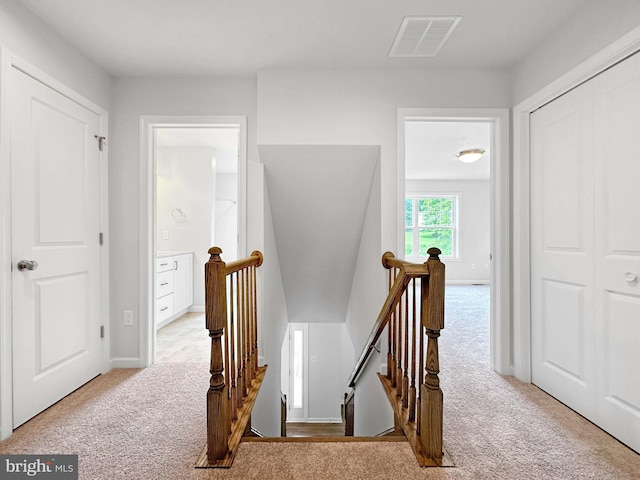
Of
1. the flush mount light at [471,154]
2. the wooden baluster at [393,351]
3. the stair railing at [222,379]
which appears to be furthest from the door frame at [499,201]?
the flush mount light at [471,154]

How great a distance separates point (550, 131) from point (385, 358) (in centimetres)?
193

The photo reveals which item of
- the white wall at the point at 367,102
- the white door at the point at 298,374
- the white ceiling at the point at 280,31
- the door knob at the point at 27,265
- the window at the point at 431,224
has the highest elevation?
the white ceiling at the point at 280,31

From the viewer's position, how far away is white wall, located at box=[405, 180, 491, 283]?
7832mm

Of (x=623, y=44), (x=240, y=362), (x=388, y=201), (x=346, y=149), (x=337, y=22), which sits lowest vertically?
(x=240, y=362)

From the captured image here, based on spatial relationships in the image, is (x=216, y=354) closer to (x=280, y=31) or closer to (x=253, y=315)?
(x=253, y=315)

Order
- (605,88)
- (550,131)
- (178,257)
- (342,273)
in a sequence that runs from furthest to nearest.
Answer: (178,257), (342,273), (550,131), (605,88)

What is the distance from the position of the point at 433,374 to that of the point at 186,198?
4.55 metres

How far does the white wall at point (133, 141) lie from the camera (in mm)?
2752

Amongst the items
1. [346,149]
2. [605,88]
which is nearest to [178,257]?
[346,149]

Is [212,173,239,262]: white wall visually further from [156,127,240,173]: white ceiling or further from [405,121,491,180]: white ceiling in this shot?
[405,121,491,180]: white ceiling

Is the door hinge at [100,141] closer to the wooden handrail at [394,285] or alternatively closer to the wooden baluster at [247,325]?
the wooden baluster at [247,325]

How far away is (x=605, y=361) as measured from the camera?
6.06 feet

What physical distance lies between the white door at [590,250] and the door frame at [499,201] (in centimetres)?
19

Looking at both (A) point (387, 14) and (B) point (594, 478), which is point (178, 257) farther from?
(B) point (594, 478)
